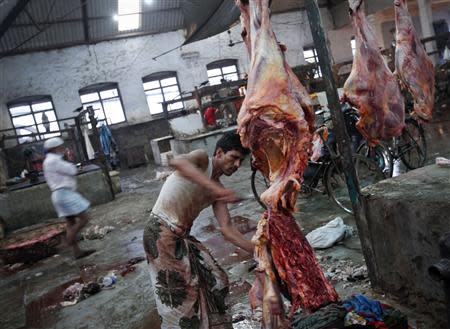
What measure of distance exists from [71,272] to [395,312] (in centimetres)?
540

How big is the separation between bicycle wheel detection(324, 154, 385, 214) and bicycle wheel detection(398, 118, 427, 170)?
70cm

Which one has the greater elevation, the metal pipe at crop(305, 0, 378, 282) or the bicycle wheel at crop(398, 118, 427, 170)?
the metal pipe at crop(305, 0, 378, 282)

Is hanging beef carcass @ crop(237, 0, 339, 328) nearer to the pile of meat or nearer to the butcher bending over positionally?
the butcher bending over

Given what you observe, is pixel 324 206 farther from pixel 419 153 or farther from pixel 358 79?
pixel 358 79

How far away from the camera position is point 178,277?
8.94ft

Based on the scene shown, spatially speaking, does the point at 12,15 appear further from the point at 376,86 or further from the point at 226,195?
the point at 226,195

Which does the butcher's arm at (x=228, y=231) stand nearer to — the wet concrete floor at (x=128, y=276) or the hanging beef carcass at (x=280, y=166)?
the hanging beef carcass at (x=280, y=166)

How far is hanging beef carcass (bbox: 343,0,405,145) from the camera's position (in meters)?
3.32

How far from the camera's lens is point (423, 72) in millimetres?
3793

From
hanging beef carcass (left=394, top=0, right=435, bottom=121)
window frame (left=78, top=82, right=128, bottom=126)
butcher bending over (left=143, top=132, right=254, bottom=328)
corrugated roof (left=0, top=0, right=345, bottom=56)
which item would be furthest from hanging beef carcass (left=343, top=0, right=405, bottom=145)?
window frame (left=78, top=82, right=128, bottom=126)

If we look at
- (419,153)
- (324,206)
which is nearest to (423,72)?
(324,206)

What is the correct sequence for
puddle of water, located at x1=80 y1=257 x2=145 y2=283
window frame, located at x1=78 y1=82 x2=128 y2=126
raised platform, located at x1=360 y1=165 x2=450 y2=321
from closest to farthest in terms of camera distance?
raised platform, located at x1=360 y1=165 x2=450 y2=321 → puddle of water, located at x1=80 y1=257 x2=145 y2=283 → window frame, located at x1=78 y1=82 x2=128 y2=126

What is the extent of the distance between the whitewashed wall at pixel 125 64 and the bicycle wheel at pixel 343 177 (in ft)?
50.4

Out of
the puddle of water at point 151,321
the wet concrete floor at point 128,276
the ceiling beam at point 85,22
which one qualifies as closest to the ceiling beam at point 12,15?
the ceiling beam at point 85,22
